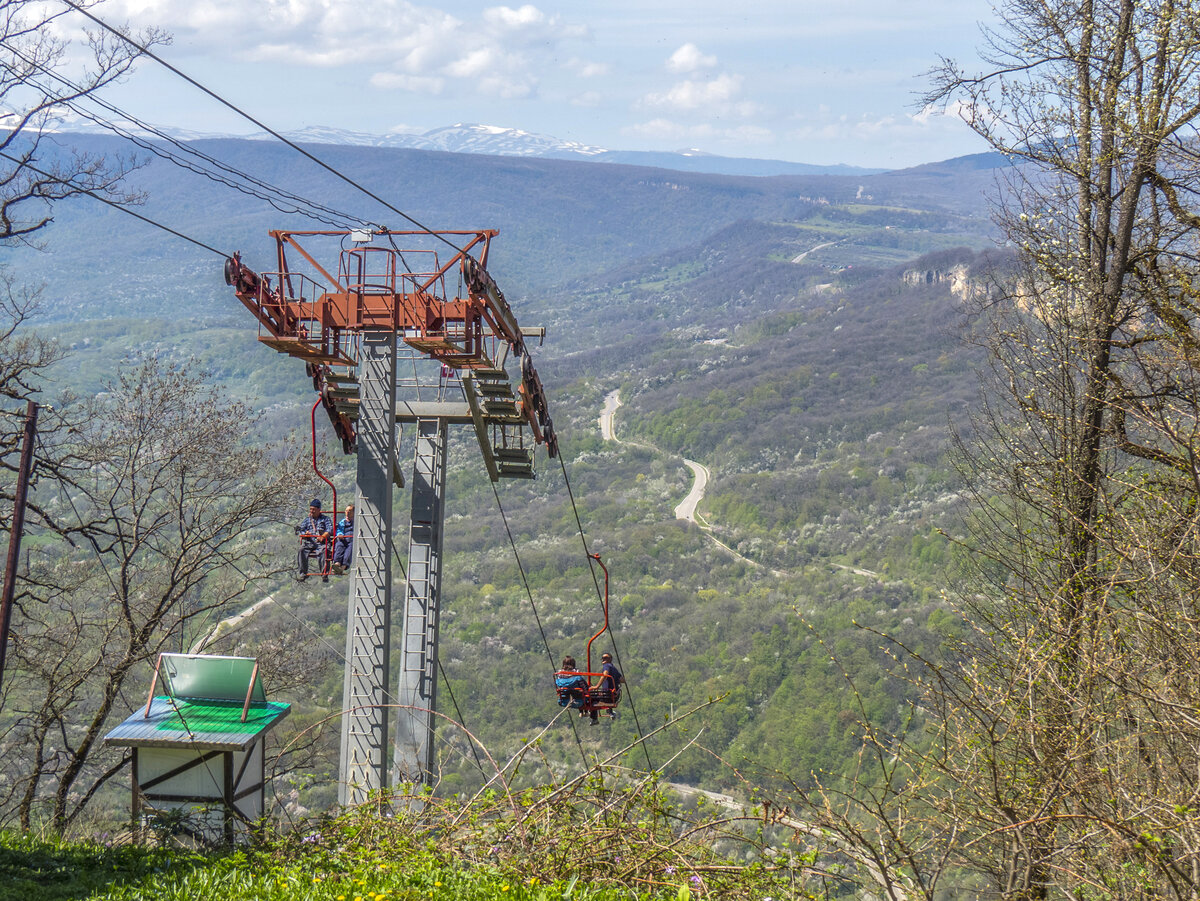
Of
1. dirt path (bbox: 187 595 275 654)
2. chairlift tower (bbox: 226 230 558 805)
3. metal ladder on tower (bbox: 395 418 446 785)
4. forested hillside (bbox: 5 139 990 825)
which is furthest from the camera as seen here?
forested hillside (bbox: 5 139 990 825)

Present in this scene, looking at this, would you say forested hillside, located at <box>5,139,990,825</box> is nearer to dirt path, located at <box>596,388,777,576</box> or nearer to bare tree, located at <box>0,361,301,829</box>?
dirt path, located at <box>596,388,777,576</box>

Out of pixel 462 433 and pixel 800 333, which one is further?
pixel 800 333

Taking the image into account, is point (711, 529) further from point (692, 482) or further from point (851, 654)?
point (851, 654)

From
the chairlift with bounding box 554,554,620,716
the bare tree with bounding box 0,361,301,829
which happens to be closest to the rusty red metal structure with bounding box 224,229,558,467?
the chairlift with bounding box 554,554,620,716

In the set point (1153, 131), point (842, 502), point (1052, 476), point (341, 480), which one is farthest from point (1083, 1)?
point (842, 502)

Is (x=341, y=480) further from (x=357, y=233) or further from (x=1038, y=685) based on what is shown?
(x=1038, y=685)

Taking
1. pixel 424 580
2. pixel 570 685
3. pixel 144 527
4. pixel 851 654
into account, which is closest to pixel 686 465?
pixel 851 654

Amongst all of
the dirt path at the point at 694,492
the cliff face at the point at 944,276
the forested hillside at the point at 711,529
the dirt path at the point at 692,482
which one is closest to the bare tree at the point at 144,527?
the forested hillside at the point at 711,529
